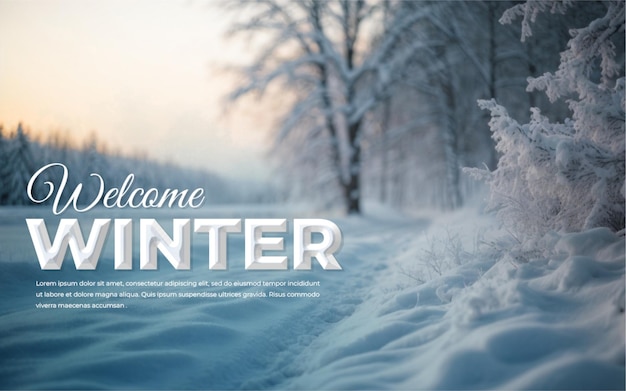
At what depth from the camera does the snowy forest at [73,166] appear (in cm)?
540

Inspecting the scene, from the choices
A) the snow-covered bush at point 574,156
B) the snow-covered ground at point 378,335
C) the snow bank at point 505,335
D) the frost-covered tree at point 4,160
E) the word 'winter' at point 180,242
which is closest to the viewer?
the snow bank at point 505,335

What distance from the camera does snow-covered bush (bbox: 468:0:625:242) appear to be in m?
3.03

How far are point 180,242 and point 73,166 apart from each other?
225cm

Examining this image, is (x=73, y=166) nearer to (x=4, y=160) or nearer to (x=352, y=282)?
(x=4, y=160)

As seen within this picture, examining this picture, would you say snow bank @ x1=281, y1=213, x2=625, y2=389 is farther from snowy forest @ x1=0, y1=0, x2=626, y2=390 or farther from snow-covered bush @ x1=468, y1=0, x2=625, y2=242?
snow-covered bush @ x1=468, y1=0, x2=625, y2=242

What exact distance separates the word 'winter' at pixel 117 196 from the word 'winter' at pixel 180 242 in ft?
1.14

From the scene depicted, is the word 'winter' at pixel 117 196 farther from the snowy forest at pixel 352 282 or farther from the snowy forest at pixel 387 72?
the snowy forest at pixel 387 72

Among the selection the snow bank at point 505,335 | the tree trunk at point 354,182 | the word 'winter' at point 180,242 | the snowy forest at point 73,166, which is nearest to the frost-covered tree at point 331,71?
the tree trunk at point 354,182

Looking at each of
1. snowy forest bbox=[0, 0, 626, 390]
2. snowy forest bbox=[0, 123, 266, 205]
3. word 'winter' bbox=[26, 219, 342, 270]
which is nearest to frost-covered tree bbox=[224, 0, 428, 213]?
snowy forest bbox=[0, 0, 626, 390]

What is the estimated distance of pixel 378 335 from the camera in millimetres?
2936

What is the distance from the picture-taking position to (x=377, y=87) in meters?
11.9

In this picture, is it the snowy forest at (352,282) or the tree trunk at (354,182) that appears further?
the tree trunk at (354,182)

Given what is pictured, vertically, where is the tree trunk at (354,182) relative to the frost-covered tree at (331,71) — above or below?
below

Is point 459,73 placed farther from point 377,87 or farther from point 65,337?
point 65,337
